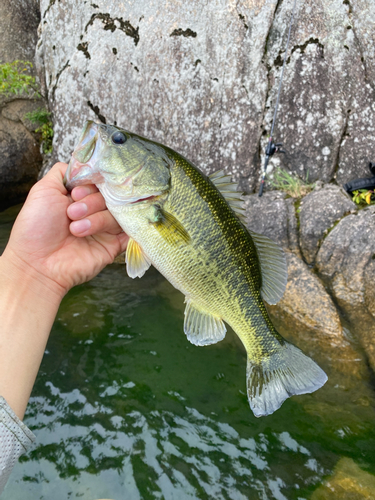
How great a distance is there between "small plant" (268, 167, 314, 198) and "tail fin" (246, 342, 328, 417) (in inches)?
135

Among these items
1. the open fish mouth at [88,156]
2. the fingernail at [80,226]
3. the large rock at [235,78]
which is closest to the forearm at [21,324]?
the fingernail at [80,226]

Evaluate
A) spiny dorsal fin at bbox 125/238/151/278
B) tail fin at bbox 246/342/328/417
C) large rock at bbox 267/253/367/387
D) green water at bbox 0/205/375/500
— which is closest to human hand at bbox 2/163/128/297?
spiny dorsal fin at bbox 125/238/151/278

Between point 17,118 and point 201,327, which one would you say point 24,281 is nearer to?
point 201,327

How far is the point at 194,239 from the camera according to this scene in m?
2.12

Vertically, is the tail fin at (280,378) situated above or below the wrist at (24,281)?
below

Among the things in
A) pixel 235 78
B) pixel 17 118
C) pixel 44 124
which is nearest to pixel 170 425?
pixel 235 78

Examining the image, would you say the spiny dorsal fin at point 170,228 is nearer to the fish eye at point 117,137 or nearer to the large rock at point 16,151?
the fish eye at point 117,137

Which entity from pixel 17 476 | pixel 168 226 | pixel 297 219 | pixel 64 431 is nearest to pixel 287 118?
pixel 297 219

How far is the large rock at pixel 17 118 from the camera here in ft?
24.2

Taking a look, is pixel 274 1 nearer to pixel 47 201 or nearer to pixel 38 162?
pixel 47 201

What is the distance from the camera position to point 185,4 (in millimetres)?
5293

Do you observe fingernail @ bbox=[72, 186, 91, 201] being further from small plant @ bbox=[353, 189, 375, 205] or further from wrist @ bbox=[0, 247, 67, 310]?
small plant @ bbox=[353, 189, 375, 205]

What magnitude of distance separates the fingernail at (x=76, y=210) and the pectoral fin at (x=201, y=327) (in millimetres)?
917

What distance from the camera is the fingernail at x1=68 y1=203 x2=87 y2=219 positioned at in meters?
2.20
